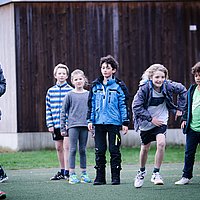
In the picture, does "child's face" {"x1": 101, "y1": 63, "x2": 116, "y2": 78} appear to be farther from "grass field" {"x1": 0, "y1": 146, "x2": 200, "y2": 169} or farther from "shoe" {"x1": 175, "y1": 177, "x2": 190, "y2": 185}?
"grass field" {"x1": 0, "y1": 146, "x2": 200, "y2": 169}

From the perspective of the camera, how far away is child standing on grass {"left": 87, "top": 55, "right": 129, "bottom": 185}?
1126 cm

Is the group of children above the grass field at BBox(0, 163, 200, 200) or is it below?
above

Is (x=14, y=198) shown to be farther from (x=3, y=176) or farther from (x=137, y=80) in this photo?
(x=137, y=80)

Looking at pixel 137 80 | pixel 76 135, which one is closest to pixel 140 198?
pixel 76 135

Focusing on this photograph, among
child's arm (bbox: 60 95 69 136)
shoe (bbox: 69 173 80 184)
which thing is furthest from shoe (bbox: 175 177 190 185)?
child's arm (bbox: 60 95 69 136)

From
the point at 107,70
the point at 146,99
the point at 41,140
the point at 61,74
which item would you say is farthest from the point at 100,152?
the point at 41,140

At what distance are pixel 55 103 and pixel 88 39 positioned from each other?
30.4 ft

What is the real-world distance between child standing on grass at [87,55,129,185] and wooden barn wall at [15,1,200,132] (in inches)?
410

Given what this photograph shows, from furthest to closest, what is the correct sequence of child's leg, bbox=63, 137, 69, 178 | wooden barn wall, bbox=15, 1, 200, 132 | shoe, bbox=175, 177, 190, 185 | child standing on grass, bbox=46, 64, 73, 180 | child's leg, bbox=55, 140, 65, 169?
wooden barn wall, bbox=15, 1, 200, 132 < child's leg, bbox=55, 140, 65, 169 < child standing on grass, bbox=46, 64, 73, 180 < child's leg, bbox=63, 137, 69, 178 < shoe, bbox=175, 177, 190, 185

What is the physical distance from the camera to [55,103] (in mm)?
12734

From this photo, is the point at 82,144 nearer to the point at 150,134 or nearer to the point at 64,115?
the point at 64,115

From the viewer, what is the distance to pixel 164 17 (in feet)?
72.4

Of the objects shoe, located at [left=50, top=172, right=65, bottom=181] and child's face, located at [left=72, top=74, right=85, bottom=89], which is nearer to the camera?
child's face, located at [left=72, top=74, right=85, bottom=89]

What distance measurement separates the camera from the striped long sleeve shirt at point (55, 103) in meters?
12.7
